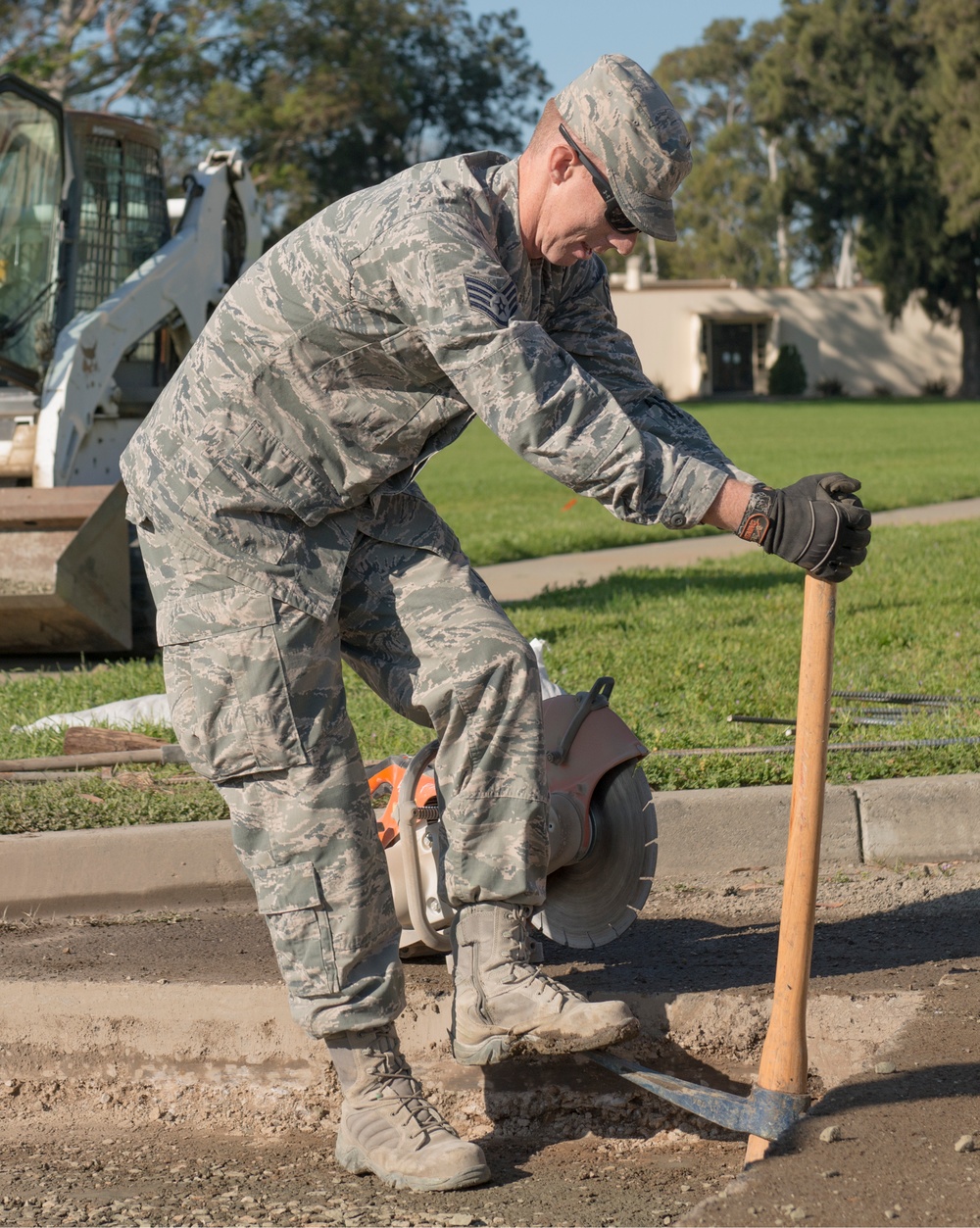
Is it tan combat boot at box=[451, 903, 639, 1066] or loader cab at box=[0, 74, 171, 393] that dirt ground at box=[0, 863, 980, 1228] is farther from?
loader cab at box=[0, 74, 171, 393]

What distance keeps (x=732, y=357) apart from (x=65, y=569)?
5278cm


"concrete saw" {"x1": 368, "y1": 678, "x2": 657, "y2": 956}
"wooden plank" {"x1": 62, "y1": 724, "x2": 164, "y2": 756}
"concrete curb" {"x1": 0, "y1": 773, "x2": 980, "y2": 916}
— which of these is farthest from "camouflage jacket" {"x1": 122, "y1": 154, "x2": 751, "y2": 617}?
"wooden plank" {"x1": 62, "y1": 724, "x2": 164, "y2": 756}

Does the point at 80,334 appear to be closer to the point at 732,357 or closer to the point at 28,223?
the point at 28,223

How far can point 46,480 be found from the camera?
8.62 m

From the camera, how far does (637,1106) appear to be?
11.4 ft

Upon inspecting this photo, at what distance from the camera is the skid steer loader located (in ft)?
25.1

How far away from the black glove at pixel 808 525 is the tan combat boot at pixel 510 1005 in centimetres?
93

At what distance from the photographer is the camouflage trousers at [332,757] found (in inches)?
118

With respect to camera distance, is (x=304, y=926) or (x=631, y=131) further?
(x=304, y=926)

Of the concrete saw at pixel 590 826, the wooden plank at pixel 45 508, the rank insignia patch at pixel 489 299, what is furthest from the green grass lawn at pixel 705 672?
the rank insignia patch at pixel 489 299

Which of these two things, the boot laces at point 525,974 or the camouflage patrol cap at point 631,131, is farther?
the boot laces at point 525,974

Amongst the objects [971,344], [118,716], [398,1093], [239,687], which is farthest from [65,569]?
[971,344]

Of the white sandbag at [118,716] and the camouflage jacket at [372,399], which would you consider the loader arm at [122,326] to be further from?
the camouflage jacket at [372,399]

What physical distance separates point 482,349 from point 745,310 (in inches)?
2165
